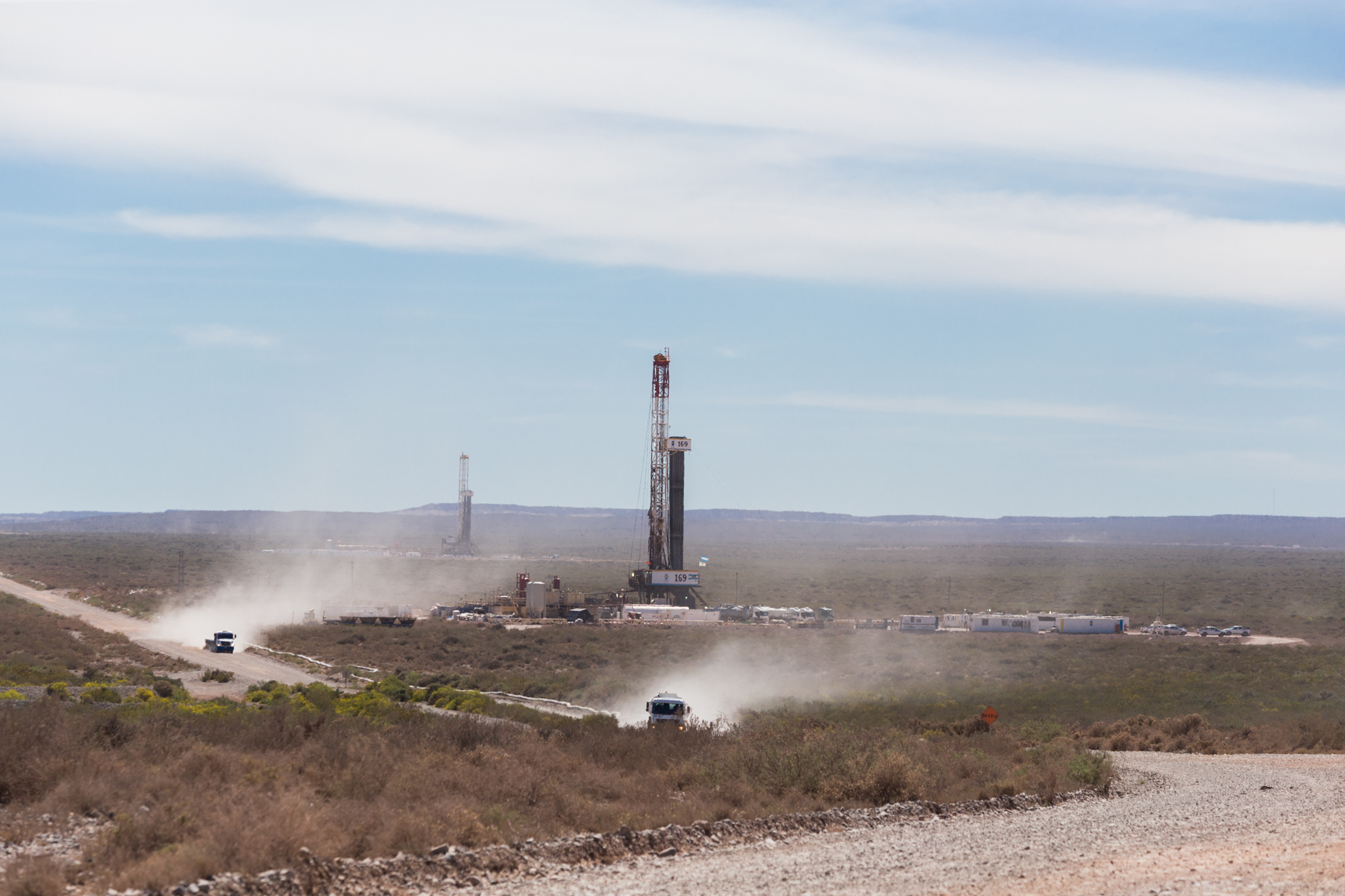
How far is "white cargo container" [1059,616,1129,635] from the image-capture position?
262 feet

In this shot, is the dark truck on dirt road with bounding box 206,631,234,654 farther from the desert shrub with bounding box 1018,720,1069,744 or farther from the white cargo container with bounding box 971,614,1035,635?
the white cargo container with bounding box 971,614,1035,635

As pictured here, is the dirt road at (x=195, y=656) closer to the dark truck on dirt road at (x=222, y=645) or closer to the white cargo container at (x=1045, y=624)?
the dark truck on dirt road at (x=222, y=645)

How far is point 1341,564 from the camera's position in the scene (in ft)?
640

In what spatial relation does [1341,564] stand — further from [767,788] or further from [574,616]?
[767,788]

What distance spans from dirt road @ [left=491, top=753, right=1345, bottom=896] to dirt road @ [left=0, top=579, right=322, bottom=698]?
26.2m

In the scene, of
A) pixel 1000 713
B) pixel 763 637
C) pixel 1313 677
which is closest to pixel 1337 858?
pixel 1000 713

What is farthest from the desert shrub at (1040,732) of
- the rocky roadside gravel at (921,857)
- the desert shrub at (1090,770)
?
the rocky roadside gravel at (921,857)

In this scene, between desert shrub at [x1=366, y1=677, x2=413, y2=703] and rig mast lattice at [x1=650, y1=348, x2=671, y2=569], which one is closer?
desert shrub at [x1=366, y1=677, x2=413, y2=703]

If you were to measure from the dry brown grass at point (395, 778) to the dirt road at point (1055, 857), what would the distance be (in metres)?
1.58

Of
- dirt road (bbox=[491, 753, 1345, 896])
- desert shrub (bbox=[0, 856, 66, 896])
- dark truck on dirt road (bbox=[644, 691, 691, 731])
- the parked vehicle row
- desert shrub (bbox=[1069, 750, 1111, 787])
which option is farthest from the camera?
the parked vehicle row

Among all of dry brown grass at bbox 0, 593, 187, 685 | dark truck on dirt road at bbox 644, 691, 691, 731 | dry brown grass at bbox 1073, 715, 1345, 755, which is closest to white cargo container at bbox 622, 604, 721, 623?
dry brown grass at bbox 0, 593, 187, 685

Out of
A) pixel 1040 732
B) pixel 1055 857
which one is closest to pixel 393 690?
pixel 1040 732

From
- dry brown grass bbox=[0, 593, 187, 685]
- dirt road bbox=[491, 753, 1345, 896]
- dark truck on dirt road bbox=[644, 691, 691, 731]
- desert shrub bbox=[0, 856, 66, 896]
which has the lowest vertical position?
dry brown grass bbox=[0, 593, 187, 685]

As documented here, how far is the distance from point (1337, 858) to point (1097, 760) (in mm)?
8245
